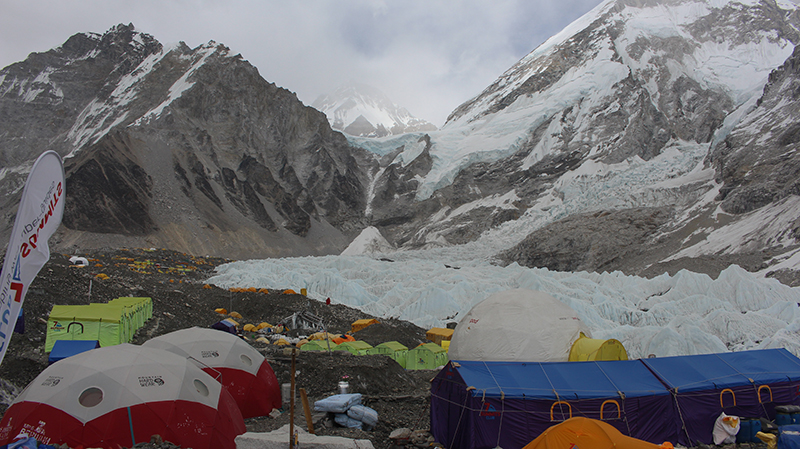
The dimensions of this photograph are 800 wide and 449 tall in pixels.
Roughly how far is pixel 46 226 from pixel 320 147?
361 feet

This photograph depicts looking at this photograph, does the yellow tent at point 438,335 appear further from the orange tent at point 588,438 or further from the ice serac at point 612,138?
the ice serac at point 612,138

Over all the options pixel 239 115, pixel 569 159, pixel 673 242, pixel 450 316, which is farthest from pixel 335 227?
pixel 450 316

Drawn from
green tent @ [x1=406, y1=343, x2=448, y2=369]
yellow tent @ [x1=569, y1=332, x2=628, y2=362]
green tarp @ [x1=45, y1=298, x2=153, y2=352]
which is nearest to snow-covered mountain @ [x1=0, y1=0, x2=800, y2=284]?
green tent @ [x1=406, y1=343, x2=448, y2=369]

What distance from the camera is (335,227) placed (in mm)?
105500

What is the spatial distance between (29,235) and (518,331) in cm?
1069

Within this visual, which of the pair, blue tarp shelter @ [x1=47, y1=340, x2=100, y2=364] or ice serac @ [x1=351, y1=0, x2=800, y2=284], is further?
ice serac @ [x1=351, y1=0, x2=800, y2=284]

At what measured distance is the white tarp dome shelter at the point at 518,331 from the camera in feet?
40.2

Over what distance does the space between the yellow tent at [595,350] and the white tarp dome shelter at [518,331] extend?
228 mm

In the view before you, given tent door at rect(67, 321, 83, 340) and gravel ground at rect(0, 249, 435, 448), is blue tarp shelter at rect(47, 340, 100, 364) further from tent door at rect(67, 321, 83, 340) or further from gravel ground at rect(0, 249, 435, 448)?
tent door at rect(67, 321, 83, 340)

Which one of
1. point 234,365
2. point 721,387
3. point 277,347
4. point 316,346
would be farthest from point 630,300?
point 234,365

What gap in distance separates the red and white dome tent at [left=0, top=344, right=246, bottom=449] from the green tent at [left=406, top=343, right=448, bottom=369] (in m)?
11.3

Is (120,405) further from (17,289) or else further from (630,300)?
(630,300)

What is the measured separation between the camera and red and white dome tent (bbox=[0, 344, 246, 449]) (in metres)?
7.29

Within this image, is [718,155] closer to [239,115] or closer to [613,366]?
[613,366]
